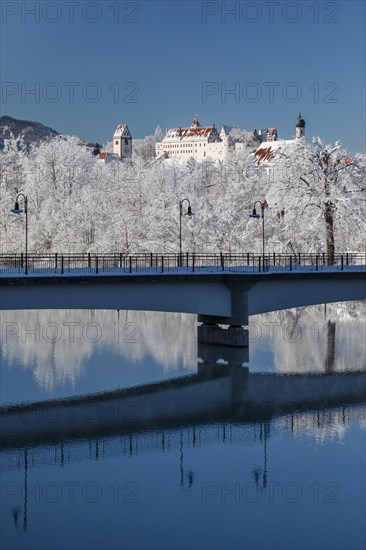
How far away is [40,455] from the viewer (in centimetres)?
2797

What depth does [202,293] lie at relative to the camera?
44.6m

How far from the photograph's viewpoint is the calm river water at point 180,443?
21.9 m

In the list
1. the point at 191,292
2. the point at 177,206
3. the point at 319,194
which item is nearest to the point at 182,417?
the point at 191,292

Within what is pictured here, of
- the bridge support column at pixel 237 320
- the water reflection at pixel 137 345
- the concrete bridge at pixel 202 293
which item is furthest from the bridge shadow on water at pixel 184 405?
the concrete bridge at pixel 202 293

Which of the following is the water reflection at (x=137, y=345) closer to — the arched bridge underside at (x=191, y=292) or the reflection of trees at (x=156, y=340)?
the reflection of trees at (x=156, y=340)

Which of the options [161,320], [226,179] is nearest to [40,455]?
[161,320]

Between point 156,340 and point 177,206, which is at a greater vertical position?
point 177,206

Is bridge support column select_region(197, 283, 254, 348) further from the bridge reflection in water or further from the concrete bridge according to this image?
the bridge reflection in water

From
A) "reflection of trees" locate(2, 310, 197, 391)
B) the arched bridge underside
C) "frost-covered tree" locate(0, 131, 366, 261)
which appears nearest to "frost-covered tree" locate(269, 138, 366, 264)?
"frost-covered tree" locate(0, 131, 366, 261)

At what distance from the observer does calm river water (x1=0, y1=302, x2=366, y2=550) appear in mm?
21875

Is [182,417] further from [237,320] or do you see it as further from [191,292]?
[237,320]

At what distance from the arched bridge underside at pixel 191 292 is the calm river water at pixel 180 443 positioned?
9.02 feet

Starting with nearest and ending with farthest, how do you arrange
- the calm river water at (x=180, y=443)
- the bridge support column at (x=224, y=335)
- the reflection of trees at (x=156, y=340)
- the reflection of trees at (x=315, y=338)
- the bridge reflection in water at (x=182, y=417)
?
the calm river water at (x=180, y=443)
the bridge reflection in water at (x=182, y=417)
the reflection of trees at (x=156, y=340)
the reflection of trees at (x=315, y=338)
the bridge support column at (x=224, y=335)

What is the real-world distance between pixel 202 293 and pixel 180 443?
618 inches
